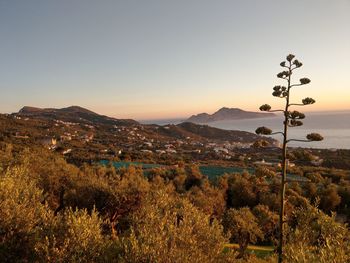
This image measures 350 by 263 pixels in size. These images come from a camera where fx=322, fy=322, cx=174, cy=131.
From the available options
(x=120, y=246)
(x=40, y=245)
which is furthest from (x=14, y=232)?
(x=120, y=246)

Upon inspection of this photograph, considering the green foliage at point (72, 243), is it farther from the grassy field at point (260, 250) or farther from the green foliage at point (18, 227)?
the grassy field at point (260, 250)

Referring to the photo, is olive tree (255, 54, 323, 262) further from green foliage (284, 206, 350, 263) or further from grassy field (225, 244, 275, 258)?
grassy field (225, 244, 275, 258)

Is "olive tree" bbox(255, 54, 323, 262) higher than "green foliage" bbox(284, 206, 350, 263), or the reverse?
"olive tree" bbox(255, 54, 323, 262)

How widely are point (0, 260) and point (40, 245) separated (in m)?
2.50

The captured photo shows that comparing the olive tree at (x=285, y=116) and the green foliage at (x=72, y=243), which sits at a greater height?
the olive tree at (x=285, y=116)

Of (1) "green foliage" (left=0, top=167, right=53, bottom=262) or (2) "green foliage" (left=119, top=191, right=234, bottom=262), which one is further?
(1) "green foliage" (left=0, top=167, right=53, bottom=262)

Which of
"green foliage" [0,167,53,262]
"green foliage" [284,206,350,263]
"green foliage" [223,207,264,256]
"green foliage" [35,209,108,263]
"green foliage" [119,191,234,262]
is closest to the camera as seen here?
"green foliage" [284,206,350,263]

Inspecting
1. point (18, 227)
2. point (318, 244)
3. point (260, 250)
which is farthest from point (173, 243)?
point (260, 250)

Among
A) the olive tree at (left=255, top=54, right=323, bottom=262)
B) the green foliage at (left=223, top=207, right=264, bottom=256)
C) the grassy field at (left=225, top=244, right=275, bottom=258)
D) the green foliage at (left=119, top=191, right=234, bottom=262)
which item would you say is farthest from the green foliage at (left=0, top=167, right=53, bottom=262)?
the grassy field at (left=225, top=244, right=275, bottom=258)

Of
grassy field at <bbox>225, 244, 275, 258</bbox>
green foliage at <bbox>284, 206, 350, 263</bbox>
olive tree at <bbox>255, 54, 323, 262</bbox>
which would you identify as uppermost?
olive tree at <bbox>255, 54, 323, 262</bbox>

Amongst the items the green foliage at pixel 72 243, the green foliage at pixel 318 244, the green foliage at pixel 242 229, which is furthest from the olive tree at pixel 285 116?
the green foliage at pixel 242 229

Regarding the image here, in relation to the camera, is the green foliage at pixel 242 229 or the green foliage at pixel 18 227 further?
the green foliage at pixel 242 229

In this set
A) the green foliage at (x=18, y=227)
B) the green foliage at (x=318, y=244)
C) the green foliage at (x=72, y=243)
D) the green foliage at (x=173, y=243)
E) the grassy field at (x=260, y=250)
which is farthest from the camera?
the grassy field at (x=260, y=250)

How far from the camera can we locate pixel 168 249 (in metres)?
11.8
